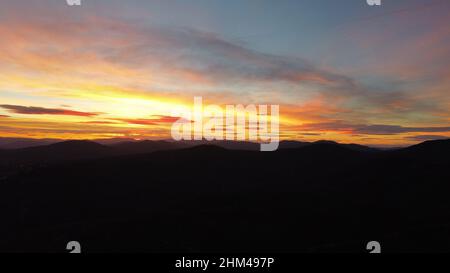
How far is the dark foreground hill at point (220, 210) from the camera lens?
76875mm

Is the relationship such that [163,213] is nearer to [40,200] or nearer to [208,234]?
[208,234]

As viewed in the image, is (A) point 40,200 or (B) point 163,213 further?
(A) point 40,200

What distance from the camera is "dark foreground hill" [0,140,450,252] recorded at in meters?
76.9

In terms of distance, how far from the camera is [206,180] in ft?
575

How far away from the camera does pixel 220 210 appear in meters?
98.9

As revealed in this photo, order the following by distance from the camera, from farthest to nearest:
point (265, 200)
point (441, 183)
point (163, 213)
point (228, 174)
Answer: point (228, 174)
point (441, 183)
point (265, 200)
point (163, 213)

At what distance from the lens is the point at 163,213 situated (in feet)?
316

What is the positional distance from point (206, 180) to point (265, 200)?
67.5 m
